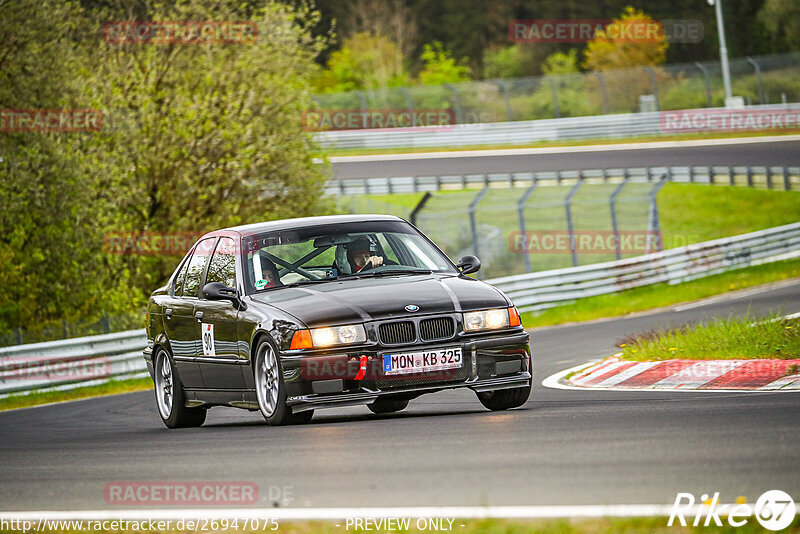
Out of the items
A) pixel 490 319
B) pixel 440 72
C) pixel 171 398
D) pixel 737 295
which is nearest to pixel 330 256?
pixel 490 319

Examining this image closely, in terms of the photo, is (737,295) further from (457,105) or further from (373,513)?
(457,105)

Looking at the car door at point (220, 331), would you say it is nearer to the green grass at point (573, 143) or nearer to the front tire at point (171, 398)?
the front tire at point (171, 398)

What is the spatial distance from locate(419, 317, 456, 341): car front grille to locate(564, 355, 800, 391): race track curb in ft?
8.61

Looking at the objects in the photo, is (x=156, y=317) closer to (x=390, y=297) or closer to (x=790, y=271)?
(x=390, y=297)

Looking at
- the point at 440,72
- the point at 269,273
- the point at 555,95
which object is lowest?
the point at 555,95

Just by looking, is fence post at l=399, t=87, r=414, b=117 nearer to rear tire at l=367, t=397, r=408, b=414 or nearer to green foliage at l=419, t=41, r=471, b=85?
green foliage at l=419, t=41, r=471, b=85

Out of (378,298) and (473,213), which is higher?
(378,298)

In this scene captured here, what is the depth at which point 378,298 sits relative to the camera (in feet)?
31.5

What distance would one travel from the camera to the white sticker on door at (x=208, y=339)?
Result: 423 inches

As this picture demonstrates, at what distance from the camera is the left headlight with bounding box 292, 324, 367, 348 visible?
368 inches

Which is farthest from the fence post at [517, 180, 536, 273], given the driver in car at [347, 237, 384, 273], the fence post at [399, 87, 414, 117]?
the fence post at [399, 87, 414, 117]

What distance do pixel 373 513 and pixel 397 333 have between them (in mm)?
3516

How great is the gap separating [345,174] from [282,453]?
41949 millimetres

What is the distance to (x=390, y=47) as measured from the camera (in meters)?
76.6
